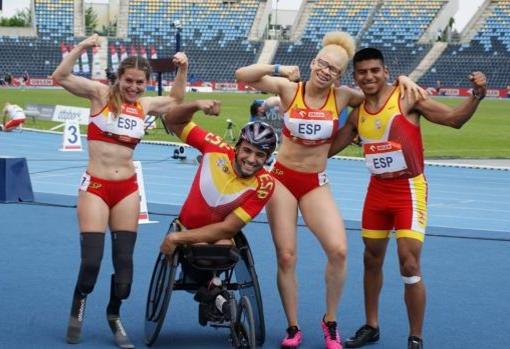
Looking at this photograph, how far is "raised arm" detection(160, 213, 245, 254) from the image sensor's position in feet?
21.2

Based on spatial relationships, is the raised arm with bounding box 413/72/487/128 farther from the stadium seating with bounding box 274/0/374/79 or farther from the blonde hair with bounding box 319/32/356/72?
the stadium seating with bounding box 274/0/374/79

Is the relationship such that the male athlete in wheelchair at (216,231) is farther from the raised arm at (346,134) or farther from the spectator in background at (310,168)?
the raised arm at (346,134)

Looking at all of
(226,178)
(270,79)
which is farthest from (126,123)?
(270,79)

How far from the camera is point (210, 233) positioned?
6.47 m

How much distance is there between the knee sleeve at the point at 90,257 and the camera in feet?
22.3

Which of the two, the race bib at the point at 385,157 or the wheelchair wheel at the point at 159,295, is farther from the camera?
the race bib at the point at 385,157

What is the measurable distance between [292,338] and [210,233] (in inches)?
37.1

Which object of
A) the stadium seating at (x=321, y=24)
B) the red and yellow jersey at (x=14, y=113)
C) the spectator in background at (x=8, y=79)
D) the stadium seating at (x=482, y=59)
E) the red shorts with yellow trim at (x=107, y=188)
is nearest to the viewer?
the red shorts with yellow trim at (x=107, y=188)

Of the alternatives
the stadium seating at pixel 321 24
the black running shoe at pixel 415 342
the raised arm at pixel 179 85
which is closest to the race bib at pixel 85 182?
the raised arm at pixel 179 85

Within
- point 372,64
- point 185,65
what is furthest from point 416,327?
point 185,65

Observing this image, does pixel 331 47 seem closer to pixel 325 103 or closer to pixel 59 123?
pixel 325 103

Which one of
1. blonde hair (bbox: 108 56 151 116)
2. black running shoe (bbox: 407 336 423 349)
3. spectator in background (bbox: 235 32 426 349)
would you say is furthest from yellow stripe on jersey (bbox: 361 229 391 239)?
blonde hair (bbox: 108 56 151 116)

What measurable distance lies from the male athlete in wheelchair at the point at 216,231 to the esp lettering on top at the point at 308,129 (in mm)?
512

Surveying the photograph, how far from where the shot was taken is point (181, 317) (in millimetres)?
7750
